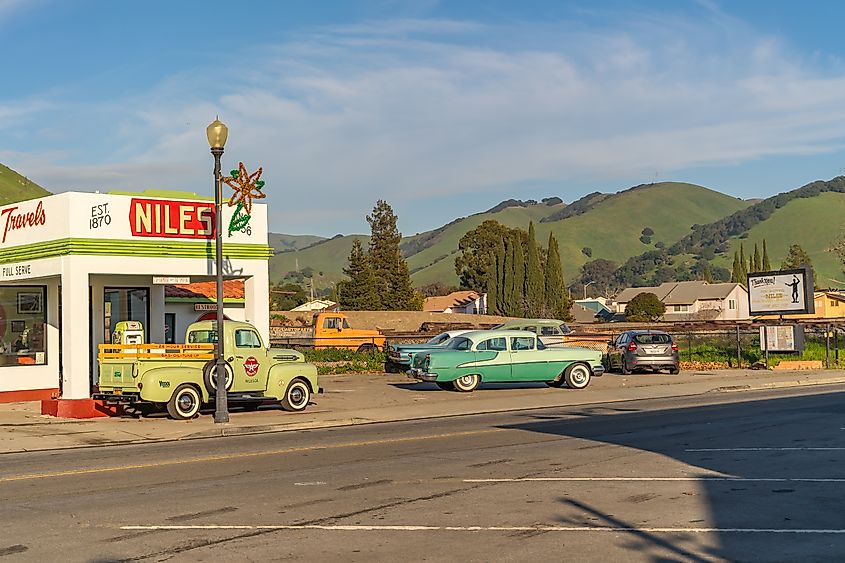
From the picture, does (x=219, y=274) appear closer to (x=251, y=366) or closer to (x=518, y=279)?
(x=251, y=366)

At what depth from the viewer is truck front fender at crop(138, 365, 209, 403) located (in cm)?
2194

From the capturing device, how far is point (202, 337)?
926 inches

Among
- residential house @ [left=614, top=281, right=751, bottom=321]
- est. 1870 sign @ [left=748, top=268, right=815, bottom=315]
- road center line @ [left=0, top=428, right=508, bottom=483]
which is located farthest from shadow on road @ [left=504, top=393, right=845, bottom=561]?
residential house @ [left=614, top=281, right=751, bottom=321]

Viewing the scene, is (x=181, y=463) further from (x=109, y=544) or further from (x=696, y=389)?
(x=696, y=389)

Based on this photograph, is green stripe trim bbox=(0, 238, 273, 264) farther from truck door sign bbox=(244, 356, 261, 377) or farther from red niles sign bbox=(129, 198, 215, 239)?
truck door sign bbox=(244, 356, 261, 377)

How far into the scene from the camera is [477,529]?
10172 millimetres

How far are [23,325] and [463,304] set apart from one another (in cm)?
9995

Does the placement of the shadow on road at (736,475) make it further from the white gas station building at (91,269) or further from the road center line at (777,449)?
the white gas station building at (91,269)

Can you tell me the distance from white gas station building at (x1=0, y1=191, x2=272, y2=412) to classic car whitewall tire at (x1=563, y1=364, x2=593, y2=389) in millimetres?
9154

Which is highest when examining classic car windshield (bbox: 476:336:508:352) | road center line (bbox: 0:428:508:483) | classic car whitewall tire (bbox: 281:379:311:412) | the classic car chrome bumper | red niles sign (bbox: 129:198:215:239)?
red niles sign (bbox: 129:198:215:239)

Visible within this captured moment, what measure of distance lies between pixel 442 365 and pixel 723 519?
18.2 metres

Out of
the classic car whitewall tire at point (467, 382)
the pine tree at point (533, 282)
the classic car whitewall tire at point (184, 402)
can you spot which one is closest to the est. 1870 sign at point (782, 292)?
the classic car whitewall tire at point (467, 382)

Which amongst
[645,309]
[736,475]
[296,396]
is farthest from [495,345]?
[645,309]

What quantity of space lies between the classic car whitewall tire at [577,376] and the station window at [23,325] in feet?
46.7
